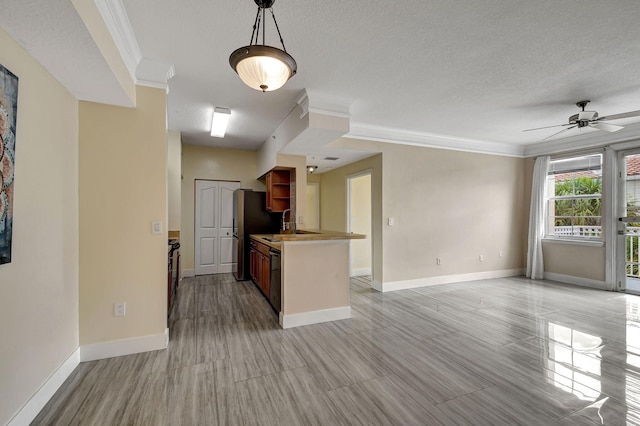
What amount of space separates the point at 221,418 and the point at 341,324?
179cm

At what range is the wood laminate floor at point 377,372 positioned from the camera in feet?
5.88

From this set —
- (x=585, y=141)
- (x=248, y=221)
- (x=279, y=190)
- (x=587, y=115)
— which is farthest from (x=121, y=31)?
(x=585, y=141)

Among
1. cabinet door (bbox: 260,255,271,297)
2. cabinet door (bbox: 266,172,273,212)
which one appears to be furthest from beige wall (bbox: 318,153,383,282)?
cabinet door (bbox: 260,255,271,297)

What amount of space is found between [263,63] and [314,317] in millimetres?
2780

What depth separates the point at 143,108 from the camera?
262cm

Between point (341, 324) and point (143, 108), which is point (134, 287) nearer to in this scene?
point (143, 108)

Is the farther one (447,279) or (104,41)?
(447,279)

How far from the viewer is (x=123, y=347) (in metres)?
2.52

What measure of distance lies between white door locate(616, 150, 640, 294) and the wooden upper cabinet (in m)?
5.90

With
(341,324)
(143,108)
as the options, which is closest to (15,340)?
(143,108)

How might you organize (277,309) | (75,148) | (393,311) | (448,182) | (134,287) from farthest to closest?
(448,182), (393,311), (277,309), (134,287), (75,148)

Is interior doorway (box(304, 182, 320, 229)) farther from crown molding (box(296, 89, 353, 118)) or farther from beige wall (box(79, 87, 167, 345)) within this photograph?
beige wall (box(79, 87, 167, 345))

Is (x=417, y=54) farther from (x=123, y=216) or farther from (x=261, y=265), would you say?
(x=261, y=265)

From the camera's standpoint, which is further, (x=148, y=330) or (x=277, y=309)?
(x=277, y=309)
